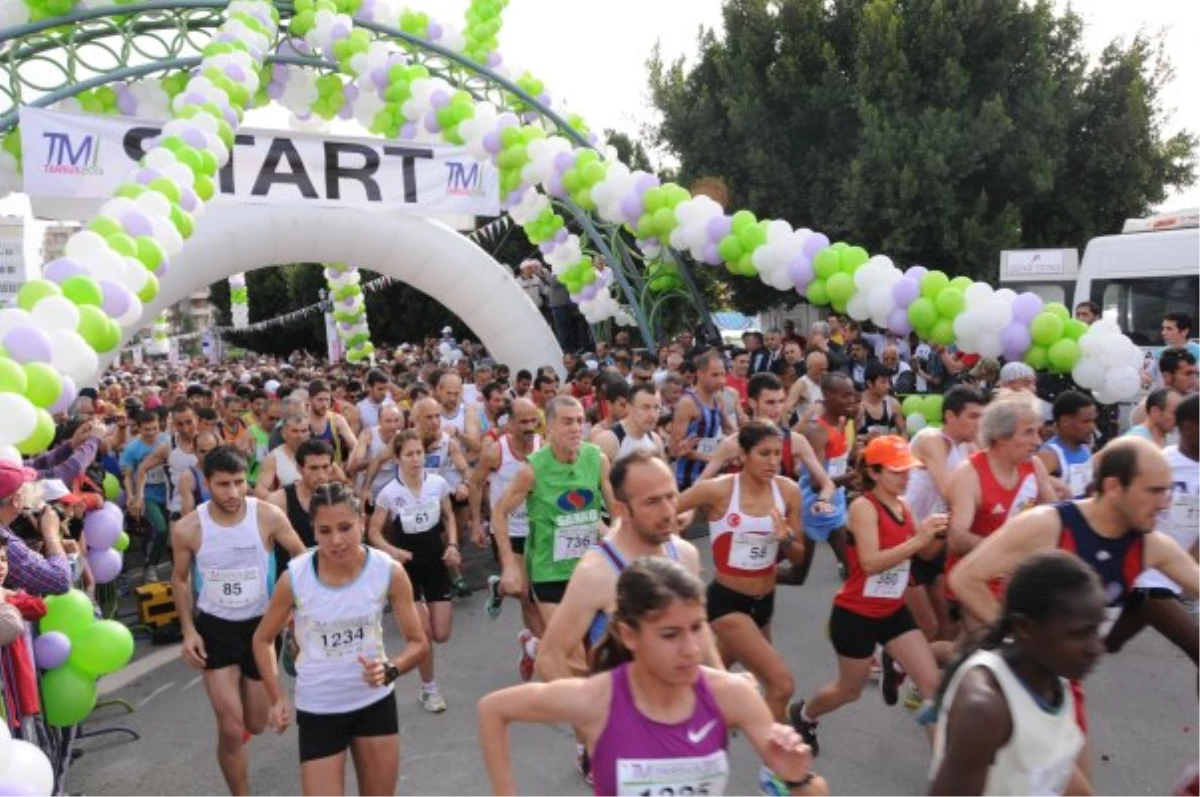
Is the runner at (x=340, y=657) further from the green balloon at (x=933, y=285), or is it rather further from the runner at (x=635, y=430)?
the green balloon at (x=933, y=285)

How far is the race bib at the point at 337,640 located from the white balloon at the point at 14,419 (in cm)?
198

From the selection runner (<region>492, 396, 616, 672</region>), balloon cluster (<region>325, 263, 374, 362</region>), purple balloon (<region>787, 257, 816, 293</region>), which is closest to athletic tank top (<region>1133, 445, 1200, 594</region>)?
runner (<region>492, 396, 616, 672</region>)

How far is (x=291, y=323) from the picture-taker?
1737 inches

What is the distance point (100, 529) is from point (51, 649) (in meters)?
1.60

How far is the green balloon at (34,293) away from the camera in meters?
5.95

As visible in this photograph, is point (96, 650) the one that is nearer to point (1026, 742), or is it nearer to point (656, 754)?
point (656, 754)

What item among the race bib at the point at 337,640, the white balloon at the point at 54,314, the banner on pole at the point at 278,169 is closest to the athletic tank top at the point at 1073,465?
the race bib at the point at 337,640

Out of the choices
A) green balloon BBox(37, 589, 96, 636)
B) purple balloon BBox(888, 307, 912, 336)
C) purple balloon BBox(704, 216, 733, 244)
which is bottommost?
green balloon BBox(37, 589, 96, 636)

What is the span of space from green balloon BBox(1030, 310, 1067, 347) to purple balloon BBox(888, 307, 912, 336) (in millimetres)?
1129

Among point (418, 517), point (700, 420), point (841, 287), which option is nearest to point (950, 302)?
point (841, 287)

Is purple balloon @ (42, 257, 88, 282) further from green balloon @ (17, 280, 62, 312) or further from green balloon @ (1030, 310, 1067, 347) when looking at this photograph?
green balloon @ (1030, 310, 1067, 347)

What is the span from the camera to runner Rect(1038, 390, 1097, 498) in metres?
5.34

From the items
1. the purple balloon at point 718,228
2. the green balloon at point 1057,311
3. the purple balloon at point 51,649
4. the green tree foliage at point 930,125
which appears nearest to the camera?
the purple balloon at point 51,649

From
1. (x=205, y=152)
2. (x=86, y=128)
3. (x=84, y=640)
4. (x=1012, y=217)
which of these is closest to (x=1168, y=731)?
(x=84, y=640)
